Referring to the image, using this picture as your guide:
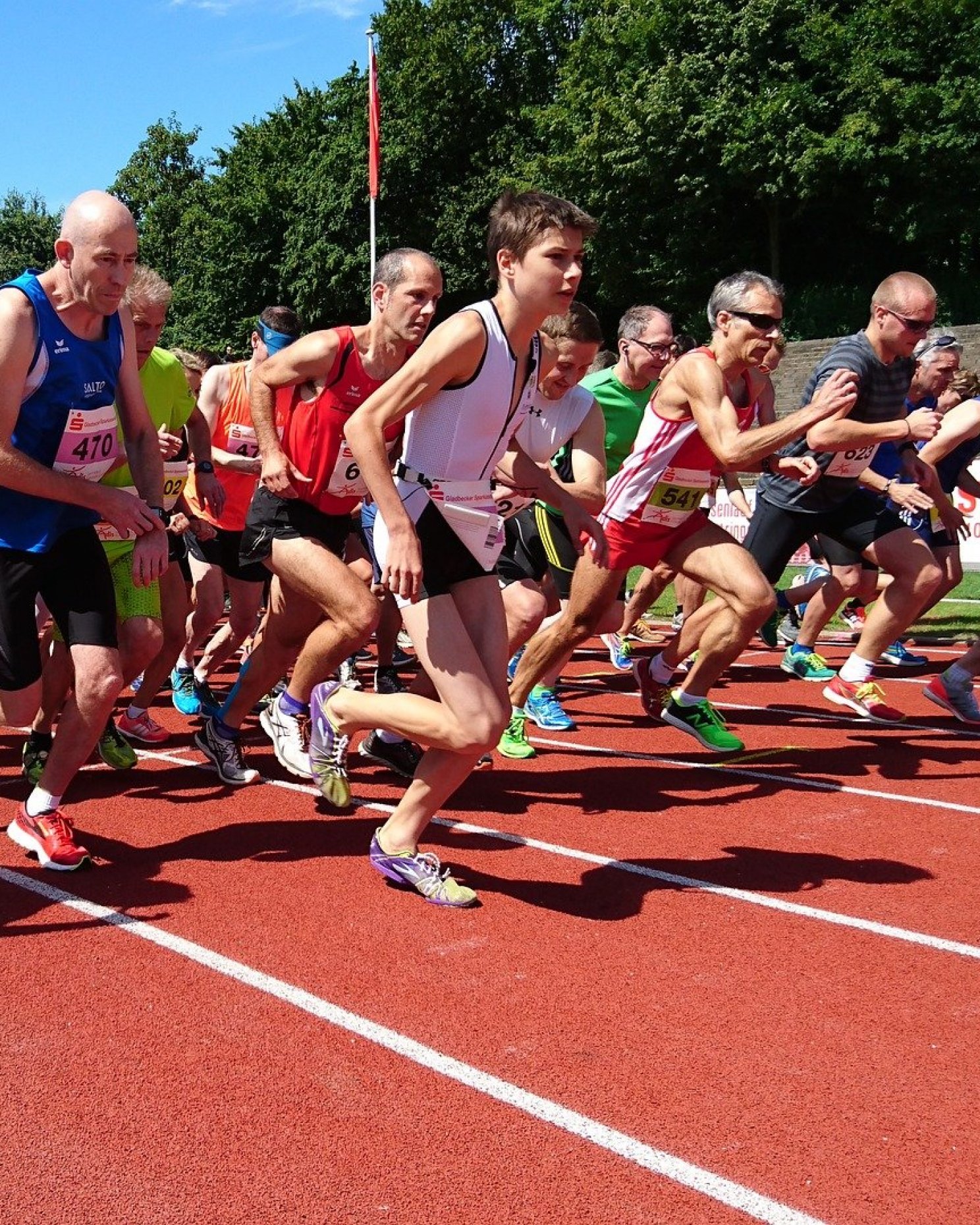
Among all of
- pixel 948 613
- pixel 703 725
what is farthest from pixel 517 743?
pixel 948 613

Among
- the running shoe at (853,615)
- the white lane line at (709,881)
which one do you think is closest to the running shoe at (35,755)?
the white lane line at (709,881)

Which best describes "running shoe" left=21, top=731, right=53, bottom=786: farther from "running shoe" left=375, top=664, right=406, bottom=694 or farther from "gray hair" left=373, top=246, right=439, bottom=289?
"gray hair" left=373, top=246, right=439, bottom=289

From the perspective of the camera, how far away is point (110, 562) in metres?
6.15

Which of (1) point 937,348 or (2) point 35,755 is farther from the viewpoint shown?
(1) point 937,348

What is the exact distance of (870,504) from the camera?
25.4 ft

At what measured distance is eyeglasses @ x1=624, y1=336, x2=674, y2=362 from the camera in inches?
322

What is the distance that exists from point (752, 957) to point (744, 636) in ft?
9.17

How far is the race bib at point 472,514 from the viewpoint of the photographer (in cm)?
443

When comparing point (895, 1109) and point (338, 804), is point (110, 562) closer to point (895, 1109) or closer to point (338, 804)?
point (338, 804)

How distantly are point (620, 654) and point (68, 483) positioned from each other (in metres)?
6.31

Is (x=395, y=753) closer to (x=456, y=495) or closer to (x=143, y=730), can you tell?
(x=143, y=730)

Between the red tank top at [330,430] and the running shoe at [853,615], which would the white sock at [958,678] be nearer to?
the red tank top at [330,430]

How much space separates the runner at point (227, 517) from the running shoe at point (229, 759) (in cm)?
156

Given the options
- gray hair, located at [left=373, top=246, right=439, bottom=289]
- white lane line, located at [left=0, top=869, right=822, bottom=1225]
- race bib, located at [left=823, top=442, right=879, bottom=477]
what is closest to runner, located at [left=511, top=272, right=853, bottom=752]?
race bib, located at [left=823, top=442, right=879, bottom=477]
